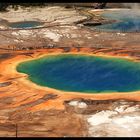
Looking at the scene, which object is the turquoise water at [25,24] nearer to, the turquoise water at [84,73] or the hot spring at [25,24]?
the hot spring at [25,24]

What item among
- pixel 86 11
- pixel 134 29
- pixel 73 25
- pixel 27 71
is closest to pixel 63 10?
pixel 86 11

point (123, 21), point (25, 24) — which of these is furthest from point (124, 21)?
point (25, 24)

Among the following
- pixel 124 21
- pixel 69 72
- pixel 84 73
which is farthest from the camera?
pixel 124 21

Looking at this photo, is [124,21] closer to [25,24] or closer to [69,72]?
[25,24]

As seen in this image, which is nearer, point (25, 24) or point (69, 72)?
point (69, 72)

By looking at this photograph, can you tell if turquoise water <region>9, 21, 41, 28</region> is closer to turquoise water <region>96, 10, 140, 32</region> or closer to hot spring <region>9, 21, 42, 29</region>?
hot spring <region>9, 21, 42, 29</region>

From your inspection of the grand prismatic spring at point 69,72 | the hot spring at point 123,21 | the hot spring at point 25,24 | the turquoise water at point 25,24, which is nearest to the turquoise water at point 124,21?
the hot spring at point 123,21
